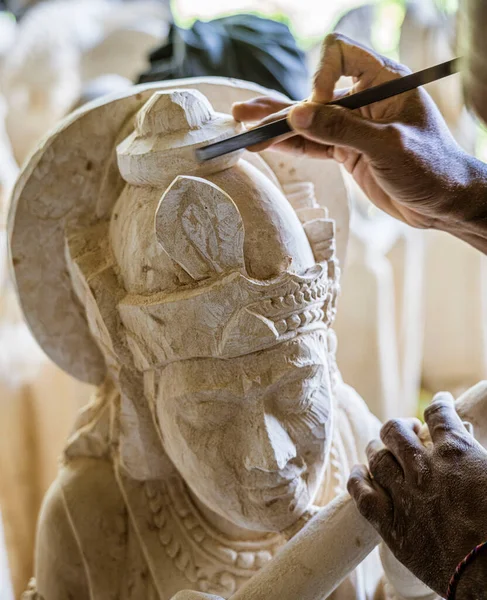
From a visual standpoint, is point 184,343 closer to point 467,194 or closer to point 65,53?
point 467,194

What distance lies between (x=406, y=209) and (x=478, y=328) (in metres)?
2.70

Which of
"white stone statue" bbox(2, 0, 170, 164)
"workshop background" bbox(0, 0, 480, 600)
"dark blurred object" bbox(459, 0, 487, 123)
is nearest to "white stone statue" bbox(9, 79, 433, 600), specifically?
"workshop background" bbox(0, 0, 480, 600)

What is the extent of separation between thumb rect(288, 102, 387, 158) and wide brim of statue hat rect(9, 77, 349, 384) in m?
0.32

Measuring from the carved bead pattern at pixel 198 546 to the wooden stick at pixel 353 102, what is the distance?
25.1 inches

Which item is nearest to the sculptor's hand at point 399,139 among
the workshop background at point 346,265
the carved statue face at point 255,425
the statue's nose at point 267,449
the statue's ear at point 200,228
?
the statue's ear at point 200,228

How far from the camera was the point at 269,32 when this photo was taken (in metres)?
2.40

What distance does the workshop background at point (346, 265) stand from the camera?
2385mm

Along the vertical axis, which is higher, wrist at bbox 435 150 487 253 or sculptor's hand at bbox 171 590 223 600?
wrist at bbox 435 150 487 253

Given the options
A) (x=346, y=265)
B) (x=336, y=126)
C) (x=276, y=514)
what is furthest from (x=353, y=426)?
(x=346, y=265)

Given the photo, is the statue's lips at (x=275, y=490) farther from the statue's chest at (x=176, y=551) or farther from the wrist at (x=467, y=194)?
the wrist at (x=467, y=194)

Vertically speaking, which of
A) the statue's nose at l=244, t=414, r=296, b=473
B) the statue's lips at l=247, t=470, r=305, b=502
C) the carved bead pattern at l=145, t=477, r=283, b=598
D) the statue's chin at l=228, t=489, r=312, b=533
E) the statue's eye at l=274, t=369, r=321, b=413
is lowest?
the carved bead pattern at l=145, t=477, r=283, b=598

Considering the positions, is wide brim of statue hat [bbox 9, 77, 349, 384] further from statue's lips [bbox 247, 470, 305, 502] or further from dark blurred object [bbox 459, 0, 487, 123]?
dark blurred object [bbox 459, 0, 487, 123]

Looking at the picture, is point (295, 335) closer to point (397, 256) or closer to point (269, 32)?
point (269, 32)

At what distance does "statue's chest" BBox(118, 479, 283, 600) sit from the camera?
1.40 metres
